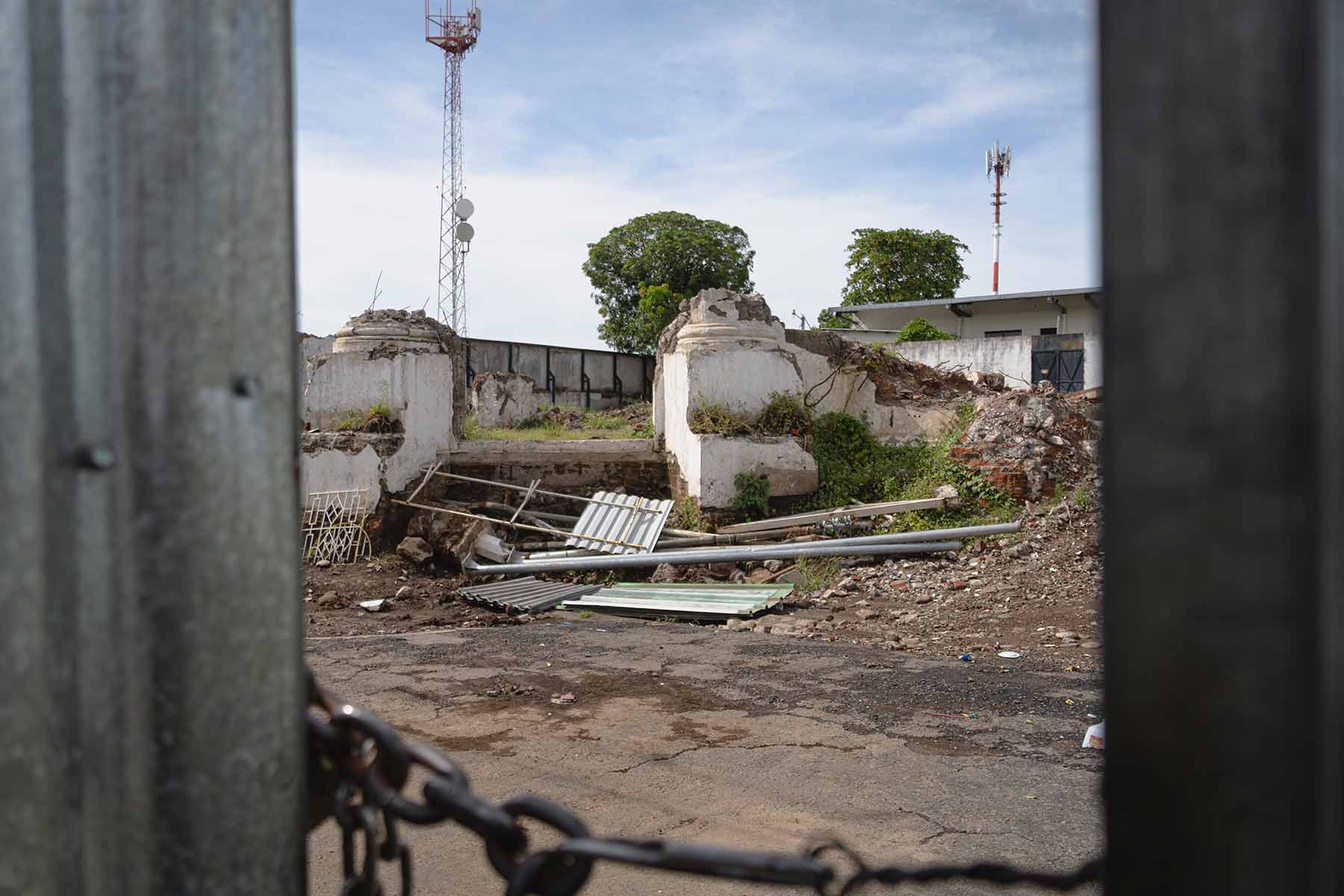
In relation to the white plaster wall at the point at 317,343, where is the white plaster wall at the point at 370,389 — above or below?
below

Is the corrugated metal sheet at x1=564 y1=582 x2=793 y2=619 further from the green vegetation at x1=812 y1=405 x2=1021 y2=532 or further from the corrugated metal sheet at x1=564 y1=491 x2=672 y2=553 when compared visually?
the green vegetation at x1=812 y1=405 x2=1021 y2=532

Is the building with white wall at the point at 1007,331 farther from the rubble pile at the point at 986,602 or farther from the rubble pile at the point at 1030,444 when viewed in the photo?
the rubble pile at the point at 986,602

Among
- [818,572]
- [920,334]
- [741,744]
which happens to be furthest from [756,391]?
[920,334]

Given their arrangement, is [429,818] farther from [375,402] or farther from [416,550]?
[375,402]

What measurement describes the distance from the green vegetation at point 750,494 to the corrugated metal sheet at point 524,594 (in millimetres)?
1897

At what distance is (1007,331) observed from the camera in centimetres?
2803

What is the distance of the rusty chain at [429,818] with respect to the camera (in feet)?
2.58

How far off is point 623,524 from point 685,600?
6.35 feet
